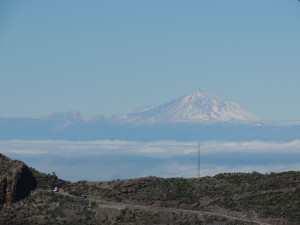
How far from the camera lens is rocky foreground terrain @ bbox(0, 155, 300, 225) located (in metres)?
122

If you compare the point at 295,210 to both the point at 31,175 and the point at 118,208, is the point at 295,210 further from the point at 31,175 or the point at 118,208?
the point at 31,175

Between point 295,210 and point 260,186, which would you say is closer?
point 295,210

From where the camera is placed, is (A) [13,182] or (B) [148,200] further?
(B) [148,200]

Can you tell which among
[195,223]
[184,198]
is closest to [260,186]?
[184,198]

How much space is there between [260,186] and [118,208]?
21.3 metres

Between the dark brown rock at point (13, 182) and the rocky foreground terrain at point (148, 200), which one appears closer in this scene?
the rocky foreground terrain at point (148, 200)

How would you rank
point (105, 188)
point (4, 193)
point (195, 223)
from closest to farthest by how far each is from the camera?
point (195, 223), point (4, 193), point (105, 188)

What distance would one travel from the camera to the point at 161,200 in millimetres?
133250

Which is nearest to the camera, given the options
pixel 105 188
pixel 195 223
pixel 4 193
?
pixel 195 223

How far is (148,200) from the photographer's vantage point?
435ft

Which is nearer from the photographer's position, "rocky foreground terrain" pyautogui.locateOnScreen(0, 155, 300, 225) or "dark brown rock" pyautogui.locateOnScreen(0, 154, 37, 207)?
"rocky foreground terrain" pyautogui.locateOnScreen(0, 155, 300, 225)

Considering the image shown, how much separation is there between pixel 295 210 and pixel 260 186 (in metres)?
11.9

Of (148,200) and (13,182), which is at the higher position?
(13,182)

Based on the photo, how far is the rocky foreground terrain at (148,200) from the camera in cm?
12238
